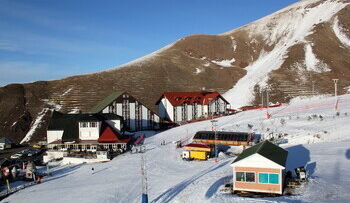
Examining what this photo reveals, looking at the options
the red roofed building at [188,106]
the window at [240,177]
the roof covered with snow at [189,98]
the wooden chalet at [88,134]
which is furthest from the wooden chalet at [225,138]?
the roof covered with snow at [189,98]

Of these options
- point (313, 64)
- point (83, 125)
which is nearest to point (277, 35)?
point (313, 64)

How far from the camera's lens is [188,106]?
65.3m

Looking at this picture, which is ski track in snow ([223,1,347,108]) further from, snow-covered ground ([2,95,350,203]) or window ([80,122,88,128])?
window ([80,122,88,128])

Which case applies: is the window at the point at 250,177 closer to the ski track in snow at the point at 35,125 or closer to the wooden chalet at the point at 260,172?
the wooden chalet at the point at 260,172

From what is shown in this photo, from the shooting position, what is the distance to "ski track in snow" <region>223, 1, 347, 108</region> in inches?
3898

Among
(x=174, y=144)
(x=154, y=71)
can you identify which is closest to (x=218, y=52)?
(x=154, y=71)

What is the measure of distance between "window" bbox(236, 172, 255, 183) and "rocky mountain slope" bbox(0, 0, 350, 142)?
50367 millimetres

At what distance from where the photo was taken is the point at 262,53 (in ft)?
471

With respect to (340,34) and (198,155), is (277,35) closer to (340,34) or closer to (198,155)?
(340,34)

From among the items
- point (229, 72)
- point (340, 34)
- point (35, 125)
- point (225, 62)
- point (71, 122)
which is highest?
point (340, 34)

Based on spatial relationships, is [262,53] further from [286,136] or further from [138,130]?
[286,136]

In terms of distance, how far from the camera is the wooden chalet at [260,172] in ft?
59.7

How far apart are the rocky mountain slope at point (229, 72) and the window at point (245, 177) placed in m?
50.4

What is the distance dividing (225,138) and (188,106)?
30.7 metres
